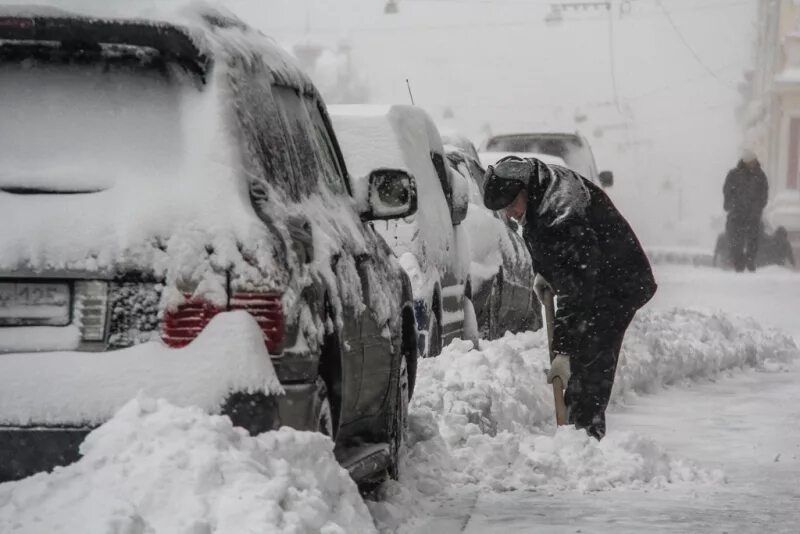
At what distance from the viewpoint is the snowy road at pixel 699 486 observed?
21.7 feet

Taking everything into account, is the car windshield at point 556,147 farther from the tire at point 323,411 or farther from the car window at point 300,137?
the tire at point 323,411

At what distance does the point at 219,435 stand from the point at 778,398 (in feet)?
28.0

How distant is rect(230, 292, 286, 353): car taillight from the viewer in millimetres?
4801

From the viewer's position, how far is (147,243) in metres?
4.80

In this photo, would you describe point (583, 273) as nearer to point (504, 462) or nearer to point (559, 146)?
point (504, 462)

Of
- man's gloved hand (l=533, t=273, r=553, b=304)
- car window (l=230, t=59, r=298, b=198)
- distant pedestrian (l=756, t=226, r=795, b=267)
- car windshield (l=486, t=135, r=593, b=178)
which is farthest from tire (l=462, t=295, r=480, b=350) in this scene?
distant pedestrian (l=756, t=226, r=795, b=267)

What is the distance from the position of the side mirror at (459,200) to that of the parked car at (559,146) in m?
14.4

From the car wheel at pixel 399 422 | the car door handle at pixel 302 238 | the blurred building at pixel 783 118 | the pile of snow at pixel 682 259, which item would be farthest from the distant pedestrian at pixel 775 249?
the car door handle at pixel 302 238

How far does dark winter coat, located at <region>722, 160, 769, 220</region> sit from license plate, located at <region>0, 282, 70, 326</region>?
→ 23.6 m

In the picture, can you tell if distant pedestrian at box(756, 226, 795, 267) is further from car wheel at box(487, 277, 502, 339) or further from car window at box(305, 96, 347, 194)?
car window at box(305, 96, 347, 194)

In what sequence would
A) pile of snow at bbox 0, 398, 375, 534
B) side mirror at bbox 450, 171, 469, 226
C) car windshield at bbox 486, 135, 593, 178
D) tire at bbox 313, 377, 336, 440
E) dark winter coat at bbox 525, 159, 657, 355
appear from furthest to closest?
car windshield at bbox 486, 135, 593, 178 < side mirror at bbox 450, 171, 469, 226 < dark winter coat at bbox 525, 159, 657, 355 < tire at bbox 313, 377, 336, 440 < pile of snow at bbox 0, 398, 375, 534

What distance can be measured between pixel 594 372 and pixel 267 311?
4.38 meters

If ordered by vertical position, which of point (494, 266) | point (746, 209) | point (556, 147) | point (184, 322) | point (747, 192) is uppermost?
point (184, 322)

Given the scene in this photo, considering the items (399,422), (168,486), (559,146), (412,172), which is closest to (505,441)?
(399,422)
